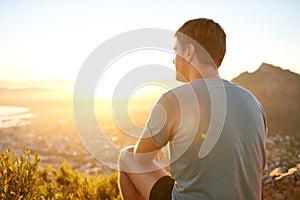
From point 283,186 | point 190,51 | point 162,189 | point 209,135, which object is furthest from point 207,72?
point 283,186

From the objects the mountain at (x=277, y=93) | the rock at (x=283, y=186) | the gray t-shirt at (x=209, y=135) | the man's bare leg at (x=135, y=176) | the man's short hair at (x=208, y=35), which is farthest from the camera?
the mountain at (x=277, y=93)

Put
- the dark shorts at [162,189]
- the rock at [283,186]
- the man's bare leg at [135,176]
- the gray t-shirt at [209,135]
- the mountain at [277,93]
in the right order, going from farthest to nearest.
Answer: the mountain at [277,93] → the rock at [283,186] → the man's bare leg at [135,176] → the dark shorts at [162,189] → the gray t-shirt at [209,135]

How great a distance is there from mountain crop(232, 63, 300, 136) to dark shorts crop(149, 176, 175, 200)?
1881 cm

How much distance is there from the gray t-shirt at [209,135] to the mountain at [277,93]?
19.1 m

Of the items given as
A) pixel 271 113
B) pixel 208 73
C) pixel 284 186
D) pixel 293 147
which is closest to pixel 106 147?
pixel 284 186

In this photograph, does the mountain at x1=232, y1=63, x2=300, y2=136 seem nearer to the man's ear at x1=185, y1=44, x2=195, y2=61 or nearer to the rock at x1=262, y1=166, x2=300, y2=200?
the rock at x1=262, y1=166, x2=300, y2=200

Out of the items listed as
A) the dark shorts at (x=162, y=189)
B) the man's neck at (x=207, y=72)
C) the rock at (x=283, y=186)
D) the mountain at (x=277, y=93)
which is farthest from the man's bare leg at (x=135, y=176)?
the mountain at (x=277, y=93)

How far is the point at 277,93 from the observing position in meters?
22.7

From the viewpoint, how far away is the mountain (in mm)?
21016

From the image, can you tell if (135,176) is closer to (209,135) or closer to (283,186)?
(209,135)

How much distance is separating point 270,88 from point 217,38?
21427mm

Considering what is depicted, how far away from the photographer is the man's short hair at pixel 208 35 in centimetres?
218

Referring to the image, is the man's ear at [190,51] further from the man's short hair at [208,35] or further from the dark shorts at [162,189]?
the dark shorts at [162,189]

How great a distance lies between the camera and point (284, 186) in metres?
3.75
